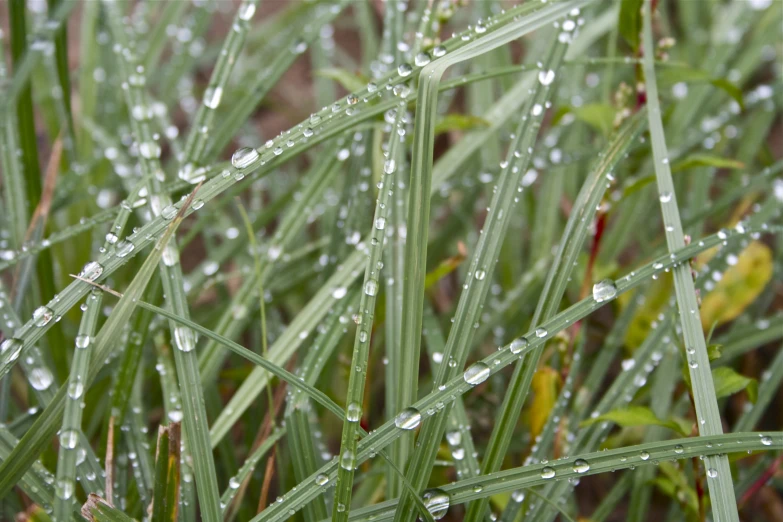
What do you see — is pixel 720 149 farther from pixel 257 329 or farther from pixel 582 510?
pixel 257 329

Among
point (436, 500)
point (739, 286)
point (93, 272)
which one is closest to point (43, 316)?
point (93, 272)

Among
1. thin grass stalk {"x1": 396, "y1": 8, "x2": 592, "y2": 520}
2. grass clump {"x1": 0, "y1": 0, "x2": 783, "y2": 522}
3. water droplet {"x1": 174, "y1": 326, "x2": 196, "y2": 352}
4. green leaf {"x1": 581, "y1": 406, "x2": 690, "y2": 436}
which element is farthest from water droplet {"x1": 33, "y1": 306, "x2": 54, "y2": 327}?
green leaf {"x1": 581, "y1": 406, "x2": 690, "y2": 436}

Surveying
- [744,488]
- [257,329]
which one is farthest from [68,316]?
[744,488]

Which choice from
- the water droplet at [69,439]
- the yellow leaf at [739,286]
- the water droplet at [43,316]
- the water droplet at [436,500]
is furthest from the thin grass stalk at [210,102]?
the yellow leaf at [739,286]

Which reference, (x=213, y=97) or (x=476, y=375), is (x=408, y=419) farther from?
(x=213, y=97)

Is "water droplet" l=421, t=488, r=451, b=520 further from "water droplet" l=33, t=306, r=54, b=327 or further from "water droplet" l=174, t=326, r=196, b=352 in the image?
"water droplet" l=33, t=306, r=54, b=327

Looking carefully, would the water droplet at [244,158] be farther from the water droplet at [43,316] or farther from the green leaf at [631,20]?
the green leaf at [631,20]
